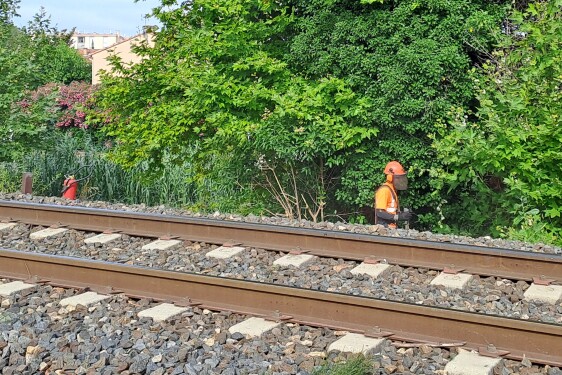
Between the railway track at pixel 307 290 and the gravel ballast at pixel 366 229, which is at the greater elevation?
the gravel ballast at pixel 366 229

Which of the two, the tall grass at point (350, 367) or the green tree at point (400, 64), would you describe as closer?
the tall grass at point (350, 367)

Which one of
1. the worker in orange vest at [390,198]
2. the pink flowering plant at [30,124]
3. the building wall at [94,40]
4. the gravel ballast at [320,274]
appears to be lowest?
the gravel ballast at [320,274]

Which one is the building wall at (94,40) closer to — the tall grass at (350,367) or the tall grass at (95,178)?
the tall grass at (95,178)

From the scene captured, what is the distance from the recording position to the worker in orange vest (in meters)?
10.2

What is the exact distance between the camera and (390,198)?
10.3 meters

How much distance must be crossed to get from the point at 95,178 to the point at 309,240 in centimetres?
790

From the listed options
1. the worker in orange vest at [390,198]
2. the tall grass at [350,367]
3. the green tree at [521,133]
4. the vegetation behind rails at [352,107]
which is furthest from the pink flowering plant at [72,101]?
the tall grass at [350,367]

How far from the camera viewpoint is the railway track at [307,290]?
17.9ft

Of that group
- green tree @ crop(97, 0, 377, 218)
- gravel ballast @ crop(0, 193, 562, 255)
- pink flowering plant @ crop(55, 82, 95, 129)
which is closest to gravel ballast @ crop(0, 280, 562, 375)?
gravel ballast @ crop(0, 193, 562, 255)

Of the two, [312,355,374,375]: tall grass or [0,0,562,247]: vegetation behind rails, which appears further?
[0,0,562,247]: vegetation behind rails

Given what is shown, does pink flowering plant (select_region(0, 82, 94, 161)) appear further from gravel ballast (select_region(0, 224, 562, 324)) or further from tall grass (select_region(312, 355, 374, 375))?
tall grass (select_region(312, 355, 374, 375))

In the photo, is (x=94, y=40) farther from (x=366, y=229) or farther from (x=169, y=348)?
(x=169, y=348)

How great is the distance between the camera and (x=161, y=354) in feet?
17.2

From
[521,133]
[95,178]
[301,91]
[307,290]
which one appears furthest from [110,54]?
[307,290]
